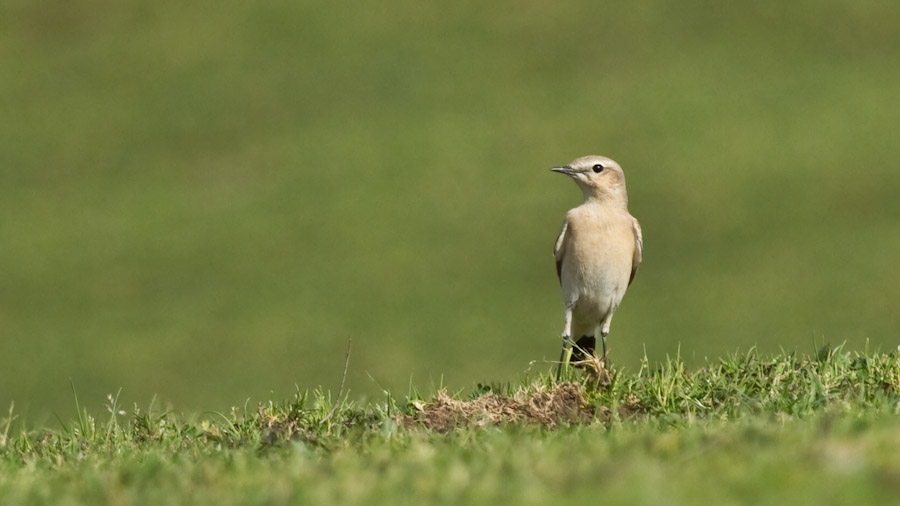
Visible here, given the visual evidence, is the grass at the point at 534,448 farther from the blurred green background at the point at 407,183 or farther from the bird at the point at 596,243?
the blurred green background at the point at 407,183

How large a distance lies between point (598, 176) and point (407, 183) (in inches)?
830

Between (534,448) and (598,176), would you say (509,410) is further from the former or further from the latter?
(598,176)

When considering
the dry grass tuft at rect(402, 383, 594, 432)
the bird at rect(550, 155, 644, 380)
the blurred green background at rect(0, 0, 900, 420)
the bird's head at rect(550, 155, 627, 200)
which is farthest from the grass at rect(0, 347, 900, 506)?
the blurred green background at rect(0, 0, 900, 420)

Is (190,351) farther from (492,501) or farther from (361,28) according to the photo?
(492,501)

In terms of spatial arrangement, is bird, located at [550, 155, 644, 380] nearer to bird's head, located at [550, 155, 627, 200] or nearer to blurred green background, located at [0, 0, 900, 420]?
bird's head, located at [550, 155, 627, 200]

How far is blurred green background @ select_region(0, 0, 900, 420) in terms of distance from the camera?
26594 mm

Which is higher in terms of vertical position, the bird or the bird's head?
the bird's head

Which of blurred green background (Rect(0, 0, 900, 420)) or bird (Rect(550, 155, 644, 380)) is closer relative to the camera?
bird (Rect(550, 155, 644, 380))

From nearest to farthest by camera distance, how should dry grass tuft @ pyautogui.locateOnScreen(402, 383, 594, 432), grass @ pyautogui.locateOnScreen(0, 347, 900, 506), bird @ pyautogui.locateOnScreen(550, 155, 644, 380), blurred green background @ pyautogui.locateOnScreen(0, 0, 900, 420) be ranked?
grass @ pyautogui.locateOnScreen(0, 347, 900, 506) → dry grass tuft @ pyautogui.locateOnScreen(402, 383, 594, 432) → bird @ pyautogui.locateOnScreen(550, 155, 644, 380) → blurred green background @ pyautogui.locateOnScreen(0, 0, 900, 420)

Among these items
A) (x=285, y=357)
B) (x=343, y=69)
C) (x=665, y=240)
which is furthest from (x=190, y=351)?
(x=343, y=69)

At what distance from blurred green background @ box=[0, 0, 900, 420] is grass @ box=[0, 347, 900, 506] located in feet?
44.5

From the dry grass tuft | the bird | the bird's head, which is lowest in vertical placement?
the dry grass tuft

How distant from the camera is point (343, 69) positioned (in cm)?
3825

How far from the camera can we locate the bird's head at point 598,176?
11.6 meters
